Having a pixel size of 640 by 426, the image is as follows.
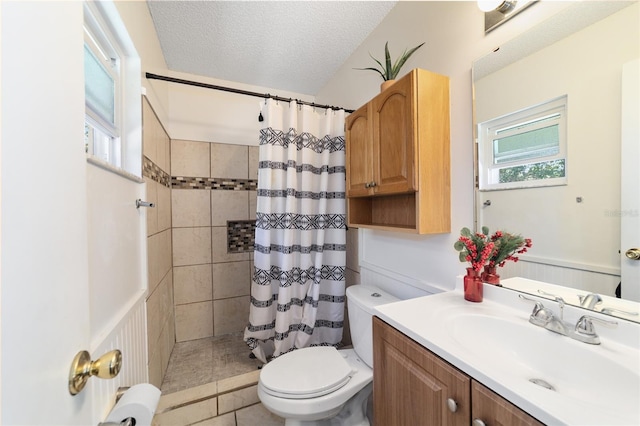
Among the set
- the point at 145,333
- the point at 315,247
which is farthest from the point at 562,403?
the point at 145,333

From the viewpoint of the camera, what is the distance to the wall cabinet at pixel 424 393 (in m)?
0.56

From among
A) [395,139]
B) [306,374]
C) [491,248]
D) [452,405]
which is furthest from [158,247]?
[491,248]

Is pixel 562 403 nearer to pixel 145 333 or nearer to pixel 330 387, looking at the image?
pixel 330 387

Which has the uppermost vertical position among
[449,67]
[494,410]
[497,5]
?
[497,5]

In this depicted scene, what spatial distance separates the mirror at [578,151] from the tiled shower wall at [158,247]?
1.73 m

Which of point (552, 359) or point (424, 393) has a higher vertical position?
point (552, 359)

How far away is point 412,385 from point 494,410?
0.84 feet

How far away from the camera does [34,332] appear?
0.31 m

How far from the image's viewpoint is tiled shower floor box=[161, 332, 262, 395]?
1.69m

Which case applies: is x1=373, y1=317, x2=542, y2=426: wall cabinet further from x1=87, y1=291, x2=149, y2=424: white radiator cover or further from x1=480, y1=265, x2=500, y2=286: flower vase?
x1=87, y1=291, x2=149, y2=424: white radiator cover

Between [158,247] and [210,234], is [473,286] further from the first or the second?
[210,234]

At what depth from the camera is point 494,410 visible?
554 millimetres

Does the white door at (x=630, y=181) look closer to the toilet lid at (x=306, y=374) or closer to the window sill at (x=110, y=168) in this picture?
the toilet lid at (x=306, y=374)

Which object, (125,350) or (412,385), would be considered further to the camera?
(125,350)
